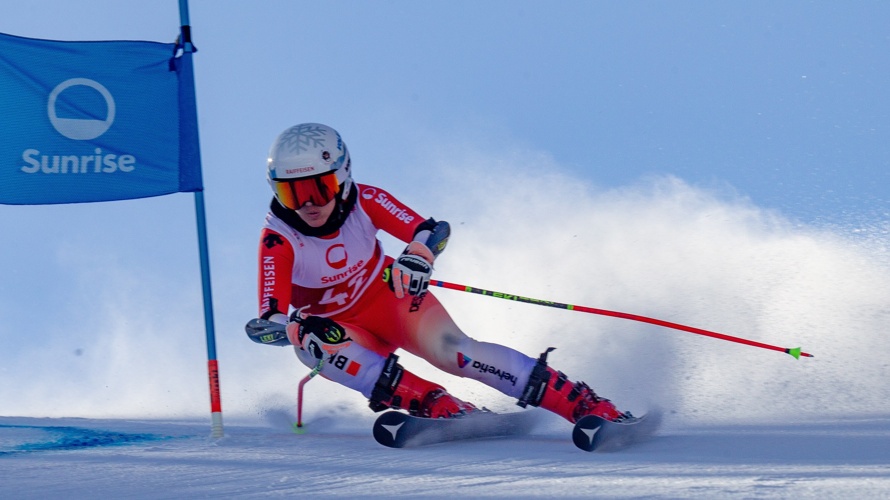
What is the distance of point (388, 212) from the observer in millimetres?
5031

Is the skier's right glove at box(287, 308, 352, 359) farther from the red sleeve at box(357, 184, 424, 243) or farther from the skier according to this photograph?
the red sleeve at box(357, 184, 424, 243)

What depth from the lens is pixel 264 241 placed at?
4.71 m

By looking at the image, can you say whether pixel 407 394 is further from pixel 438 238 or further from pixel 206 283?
pixel 206 283

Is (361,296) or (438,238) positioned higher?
(438,238)

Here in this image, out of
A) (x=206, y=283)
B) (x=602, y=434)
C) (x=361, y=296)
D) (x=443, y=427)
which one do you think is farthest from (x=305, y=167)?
(x=602, y=434)

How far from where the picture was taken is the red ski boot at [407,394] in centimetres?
462

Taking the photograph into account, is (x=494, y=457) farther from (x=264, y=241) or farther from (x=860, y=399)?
(x=860, y=399)

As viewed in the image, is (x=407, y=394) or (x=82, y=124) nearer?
(x=407, y=394)

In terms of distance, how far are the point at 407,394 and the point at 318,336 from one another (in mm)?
654

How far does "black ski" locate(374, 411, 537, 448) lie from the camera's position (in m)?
4.11

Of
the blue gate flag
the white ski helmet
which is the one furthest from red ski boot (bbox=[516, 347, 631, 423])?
the blue gate flag

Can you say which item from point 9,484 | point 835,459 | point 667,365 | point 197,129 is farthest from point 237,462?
point 667,365

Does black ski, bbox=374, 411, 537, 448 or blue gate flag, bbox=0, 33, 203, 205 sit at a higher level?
blue gate flag, bbox=0, 33, 203, 205

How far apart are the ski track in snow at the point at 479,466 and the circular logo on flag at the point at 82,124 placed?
184 cm
